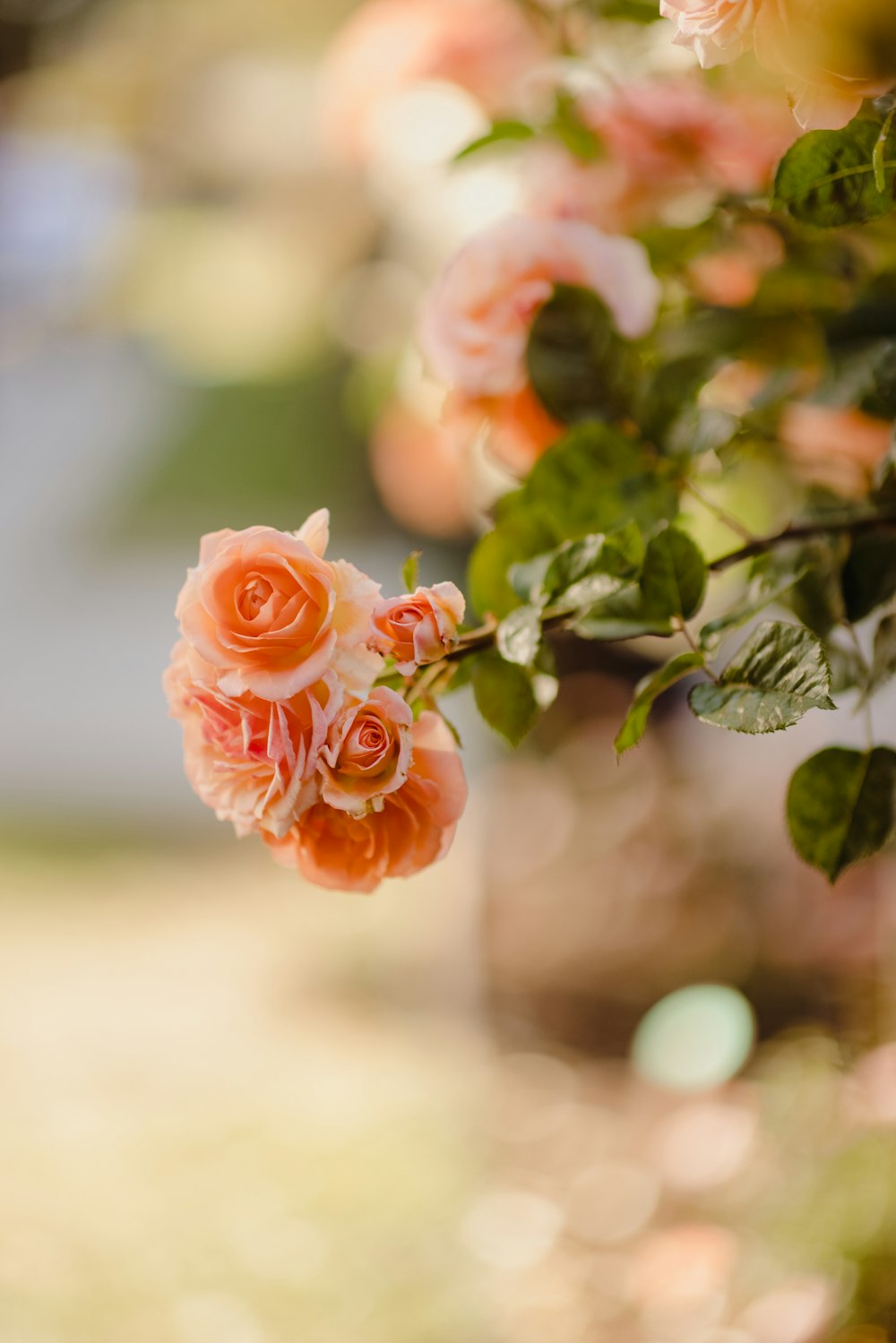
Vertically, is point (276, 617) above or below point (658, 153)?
below

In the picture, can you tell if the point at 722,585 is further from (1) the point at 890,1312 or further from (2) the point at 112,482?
(2) the point at 112,482

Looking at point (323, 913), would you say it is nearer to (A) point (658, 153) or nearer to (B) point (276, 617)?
(A) point (658, 153)

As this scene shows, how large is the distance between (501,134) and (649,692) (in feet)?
0.90

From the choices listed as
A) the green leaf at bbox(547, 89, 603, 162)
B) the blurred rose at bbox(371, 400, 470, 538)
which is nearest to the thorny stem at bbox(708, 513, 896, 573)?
the green leaf at bbox(547, 89, 603, 162)

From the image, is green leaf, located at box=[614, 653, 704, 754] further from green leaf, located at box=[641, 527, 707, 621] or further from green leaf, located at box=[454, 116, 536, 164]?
green leaf, located at box=[454, 116, 536, 164]

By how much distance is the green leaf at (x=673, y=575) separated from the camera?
313 millimetres

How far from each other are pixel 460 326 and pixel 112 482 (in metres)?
1.85

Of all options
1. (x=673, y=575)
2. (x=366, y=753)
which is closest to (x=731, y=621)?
(x=673, y=575)

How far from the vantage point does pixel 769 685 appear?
0.28m

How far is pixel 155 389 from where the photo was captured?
207 cm

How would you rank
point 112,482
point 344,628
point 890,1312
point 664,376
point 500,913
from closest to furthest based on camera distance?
1. point 344,628
2. point 664,376
3. point 890,1312
4. point 500,913
5. point 112,482

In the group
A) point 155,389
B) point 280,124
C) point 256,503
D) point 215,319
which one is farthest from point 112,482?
point 280,124

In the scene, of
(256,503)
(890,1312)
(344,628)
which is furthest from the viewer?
(256,503)

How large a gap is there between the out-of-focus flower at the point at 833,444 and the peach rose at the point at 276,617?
0.27m
